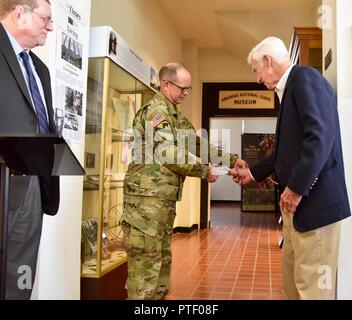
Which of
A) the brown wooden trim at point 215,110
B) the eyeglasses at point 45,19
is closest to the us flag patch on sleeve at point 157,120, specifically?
the eyeglasses at point 45,19

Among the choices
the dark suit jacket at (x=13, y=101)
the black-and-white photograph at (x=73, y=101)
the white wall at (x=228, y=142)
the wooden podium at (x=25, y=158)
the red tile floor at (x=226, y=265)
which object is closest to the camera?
the wooden podium at (x=25, y=158)

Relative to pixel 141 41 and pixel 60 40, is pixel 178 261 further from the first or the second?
pixel 60 40

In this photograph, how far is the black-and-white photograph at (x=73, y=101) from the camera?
7.50 ft

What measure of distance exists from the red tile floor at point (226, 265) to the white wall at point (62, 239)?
3.65 ft

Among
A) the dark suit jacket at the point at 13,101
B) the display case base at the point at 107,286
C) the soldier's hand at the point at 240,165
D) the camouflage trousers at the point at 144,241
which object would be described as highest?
the dark suit jacket at the point at 13,101

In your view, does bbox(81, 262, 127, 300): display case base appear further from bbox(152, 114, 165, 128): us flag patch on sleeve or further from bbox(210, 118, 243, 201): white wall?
bbox(210, 118, 243, 201): white wall

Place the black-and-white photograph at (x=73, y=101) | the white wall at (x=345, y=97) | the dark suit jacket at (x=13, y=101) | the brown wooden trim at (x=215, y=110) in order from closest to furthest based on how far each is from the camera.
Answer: the dark suit jacket at (x=13, y=101), the white wall at (x=345, y=97), the black-and-white photograph at (x=73, y=101), the brown wooden trim at (x=215, y=110)

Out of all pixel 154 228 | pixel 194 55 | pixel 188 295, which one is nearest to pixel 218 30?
pixel 194 55

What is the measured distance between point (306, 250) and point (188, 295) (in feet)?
5.82

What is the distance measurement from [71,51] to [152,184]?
88cm

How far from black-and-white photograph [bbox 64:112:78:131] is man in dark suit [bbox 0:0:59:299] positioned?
44 centimetres

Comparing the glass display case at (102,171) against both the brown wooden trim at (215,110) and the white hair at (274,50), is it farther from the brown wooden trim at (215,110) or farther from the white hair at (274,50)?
the brown wooden trim at (215,110)

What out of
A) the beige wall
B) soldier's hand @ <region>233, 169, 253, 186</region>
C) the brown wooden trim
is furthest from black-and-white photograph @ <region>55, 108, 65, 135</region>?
the brown wooden trim

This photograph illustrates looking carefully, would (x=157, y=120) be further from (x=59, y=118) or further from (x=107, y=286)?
(x=107, y=286)
